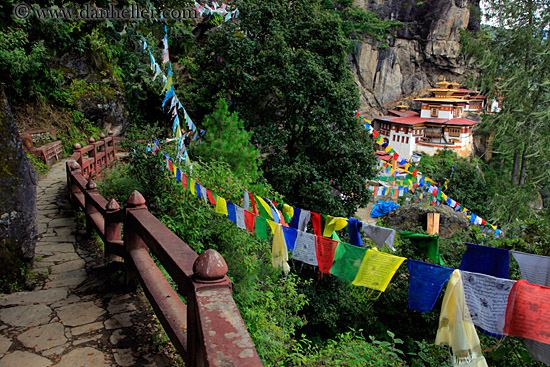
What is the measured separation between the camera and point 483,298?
345 cm

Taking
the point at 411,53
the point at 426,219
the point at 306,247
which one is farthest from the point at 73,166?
the point at 411,53

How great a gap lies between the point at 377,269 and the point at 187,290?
2893mm

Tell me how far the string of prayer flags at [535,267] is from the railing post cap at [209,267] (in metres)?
3.55

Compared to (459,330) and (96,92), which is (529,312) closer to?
(459,330)

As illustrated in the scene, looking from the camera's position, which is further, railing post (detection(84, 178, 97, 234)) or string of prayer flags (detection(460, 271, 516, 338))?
railing post (detection(84, 178, 97, 234))

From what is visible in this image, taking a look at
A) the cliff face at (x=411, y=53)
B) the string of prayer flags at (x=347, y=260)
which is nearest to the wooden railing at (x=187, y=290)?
the string of prayer flags at (x=347, y=260)

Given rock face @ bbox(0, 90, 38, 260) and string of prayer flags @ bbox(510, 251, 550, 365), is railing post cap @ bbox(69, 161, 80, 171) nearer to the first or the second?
rock face @ bbox(0, 90, 38, 260)

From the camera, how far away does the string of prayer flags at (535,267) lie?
12.8 feet

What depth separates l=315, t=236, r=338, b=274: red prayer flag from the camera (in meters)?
4.76

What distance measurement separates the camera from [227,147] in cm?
1060

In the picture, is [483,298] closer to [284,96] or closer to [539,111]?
[284,96]

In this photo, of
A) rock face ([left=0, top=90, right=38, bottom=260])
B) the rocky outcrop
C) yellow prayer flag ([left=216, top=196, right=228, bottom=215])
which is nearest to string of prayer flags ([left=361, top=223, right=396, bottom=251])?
yellow prayer flag ([left=216, top=196, right=228, bottom=215])

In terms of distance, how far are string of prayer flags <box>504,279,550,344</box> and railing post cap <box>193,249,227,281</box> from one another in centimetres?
277

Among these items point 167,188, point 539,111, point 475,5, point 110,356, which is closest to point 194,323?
point 110,356
